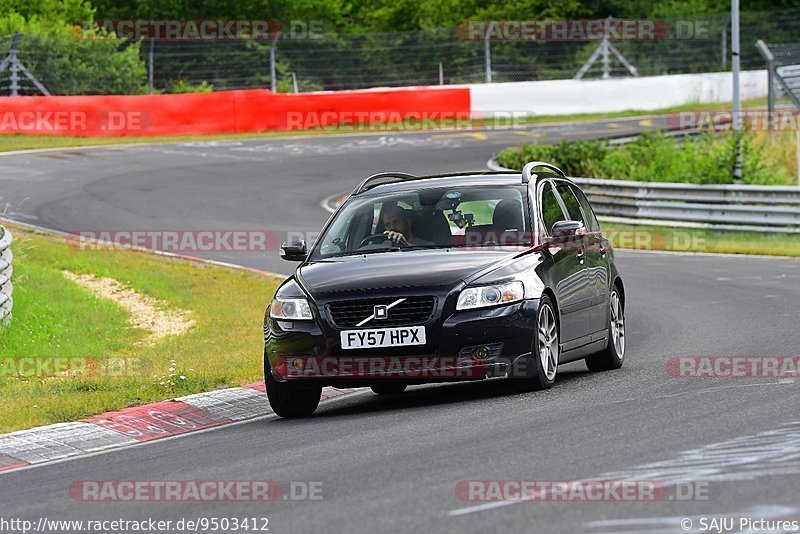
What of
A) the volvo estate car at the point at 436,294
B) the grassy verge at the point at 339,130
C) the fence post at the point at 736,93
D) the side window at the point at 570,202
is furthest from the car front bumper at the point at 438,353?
the grassy verge at the point at 339,130

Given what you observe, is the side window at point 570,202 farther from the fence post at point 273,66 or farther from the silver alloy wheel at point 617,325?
the fence post at point 273,66

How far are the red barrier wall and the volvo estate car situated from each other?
27806 millimetres

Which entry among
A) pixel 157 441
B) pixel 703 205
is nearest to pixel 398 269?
pixel 157 441

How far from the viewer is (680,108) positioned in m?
50.6

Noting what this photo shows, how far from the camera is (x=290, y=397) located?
10500 millimetres

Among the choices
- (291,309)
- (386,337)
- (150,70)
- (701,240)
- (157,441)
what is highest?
(291,309)

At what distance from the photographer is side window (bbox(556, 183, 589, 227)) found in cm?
1246

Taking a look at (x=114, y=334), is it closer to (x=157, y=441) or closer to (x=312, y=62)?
(x=157, y=441)

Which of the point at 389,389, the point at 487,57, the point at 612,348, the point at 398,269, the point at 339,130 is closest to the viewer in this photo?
the point at 398,269

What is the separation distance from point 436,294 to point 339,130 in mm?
33964

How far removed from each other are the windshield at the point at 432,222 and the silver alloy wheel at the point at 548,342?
70 centimetres

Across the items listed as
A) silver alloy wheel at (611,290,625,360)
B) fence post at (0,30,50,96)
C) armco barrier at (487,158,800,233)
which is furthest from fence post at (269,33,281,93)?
silver alloy wheel at (611,290,625,360)

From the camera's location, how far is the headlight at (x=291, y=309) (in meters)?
10.3

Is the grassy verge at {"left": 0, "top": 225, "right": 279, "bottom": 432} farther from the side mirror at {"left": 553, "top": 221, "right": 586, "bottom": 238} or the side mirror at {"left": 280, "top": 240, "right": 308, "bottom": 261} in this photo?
the side mirror at {"left": 553, "top": 221, "right": 586, "bottom": 238}
